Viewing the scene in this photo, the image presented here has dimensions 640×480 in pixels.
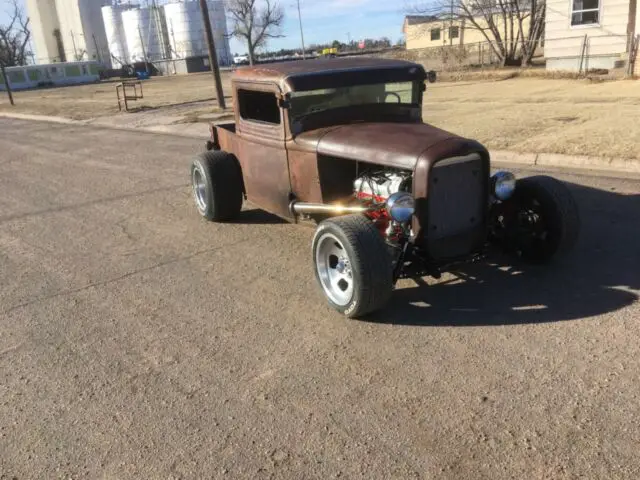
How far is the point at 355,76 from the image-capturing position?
5027 millimetres

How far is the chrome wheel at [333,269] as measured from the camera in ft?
13.5

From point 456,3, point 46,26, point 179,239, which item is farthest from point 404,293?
point 46,26

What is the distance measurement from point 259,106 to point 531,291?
3040mm

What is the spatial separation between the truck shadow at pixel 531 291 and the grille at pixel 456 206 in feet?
1.20

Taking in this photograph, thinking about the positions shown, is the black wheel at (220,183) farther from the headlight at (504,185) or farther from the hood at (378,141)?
the headlight at (504,185)

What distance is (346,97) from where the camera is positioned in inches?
200

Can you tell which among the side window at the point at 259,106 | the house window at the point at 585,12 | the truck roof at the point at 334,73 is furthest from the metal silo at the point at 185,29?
the truck roof at the point at 334,73

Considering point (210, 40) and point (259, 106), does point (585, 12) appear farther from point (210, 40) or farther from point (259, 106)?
point (259, 106)

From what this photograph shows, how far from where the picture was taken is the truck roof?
16.2 ft

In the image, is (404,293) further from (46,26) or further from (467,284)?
(46,26)

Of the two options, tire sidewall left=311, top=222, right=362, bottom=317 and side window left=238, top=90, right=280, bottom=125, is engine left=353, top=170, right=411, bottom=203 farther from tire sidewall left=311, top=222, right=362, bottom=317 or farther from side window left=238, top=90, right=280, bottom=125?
side window left=238, top=90, right=280, bottom=125

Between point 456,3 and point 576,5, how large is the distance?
860 centimetres

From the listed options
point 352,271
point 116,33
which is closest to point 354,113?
point 352,271

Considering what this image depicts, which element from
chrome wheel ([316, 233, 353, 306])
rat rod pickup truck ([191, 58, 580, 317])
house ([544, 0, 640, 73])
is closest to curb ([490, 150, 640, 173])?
rat rod pickup truck ([191, 58, 580, 317])
